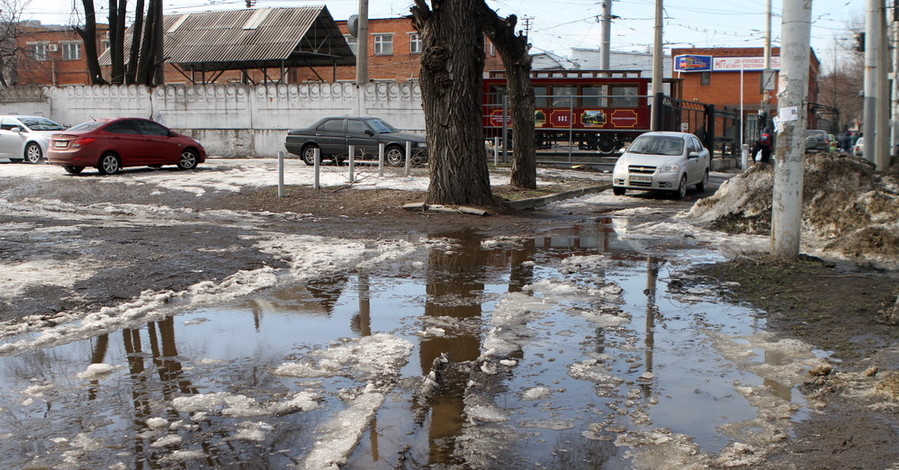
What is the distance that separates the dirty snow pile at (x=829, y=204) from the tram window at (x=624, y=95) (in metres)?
14.2

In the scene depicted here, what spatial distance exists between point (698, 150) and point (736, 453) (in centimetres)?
1773

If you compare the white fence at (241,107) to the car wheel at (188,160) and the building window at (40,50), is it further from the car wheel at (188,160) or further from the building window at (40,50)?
the building window at (40,50)

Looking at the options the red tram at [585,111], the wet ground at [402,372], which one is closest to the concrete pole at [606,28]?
the red tram at [585,111]

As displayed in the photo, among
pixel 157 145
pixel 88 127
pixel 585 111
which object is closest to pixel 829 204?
pixel 585 111

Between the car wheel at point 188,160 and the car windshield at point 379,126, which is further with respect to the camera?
the car windshield at point 379,126

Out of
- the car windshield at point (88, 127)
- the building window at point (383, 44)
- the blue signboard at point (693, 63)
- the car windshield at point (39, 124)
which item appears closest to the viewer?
the car windshield at point (88, 127)

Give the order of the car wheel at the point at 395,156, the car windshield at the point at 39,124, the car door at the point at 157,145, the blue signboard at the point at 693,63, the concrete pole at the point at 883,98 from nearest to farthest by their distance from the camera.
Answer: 1. the concrete pole at the point at 883,98
2. the car door at the point at 157,145
3. the car wheel at the point at 395,156
4. the car windshield at the point at 39,124
5. the blue signboard at the point at 693,63

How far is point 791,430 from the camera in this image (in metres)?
4.56

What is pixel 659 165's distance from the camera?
62.4 feet

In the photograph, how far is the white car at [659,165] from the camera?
62.1 feet

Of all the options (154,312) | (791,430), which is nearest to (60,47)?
(154,312)

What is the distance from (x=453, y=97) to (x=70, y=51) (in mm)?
56950

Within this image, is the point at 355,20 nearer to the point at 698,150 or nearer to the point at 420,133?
the point at 420,133

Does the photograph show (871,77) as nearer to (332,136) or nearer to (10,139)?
(332,136)
